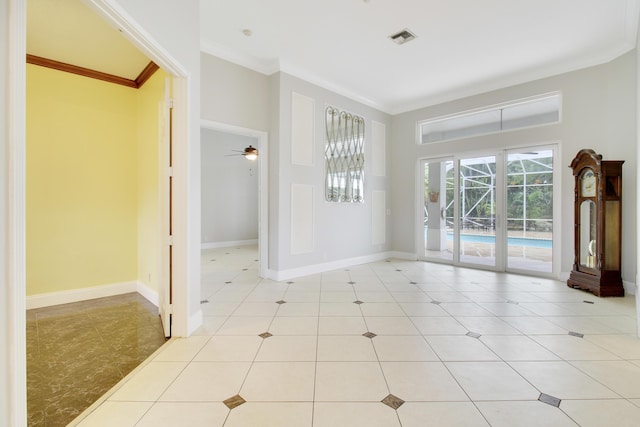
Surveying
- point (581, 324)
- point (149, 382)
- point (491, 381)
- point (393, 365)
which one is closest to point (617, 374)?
point (491, 381)

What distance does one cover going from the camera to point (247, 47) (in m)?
4.31

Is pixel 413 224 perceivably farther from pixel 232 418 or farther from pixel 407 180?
pixel 232 418

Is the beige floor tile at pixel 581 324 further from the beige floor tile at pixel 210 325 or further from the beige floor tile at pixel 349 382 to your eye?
the beige floor tile at pixel 210 325

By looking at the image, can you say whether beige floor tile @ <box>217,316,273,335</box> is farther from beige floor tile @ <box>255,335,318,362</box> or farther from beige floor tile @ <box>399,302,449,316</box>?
beige floor tile @ <box>399,302,449,316</box>

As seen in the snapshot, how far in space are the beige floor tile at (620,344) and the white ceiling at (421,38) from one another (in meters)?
3.70

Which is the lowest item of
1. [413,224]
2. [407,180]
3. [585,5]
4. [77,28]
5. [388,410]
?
[388,410]

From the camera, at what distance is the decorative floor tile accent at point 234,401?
1.85 metres

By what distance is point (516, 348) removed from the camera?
259 cm

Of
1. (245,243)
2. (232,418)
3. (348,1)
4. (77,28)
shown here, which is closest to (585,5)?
(348,1)

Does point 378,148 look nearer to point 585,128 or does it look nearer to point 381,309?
point 585,128

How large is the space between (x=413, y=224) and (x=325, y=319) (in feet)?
13.9

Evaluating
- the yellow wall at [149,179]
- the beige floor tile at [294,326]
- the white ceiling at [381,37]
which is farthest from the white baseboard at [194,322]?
the white ceiling at [381,37]

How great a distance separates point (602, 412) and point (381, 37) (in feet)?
14.7

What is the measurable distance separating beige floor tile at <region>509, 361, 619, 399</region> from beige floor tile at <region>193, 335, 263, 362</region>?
217 cm
